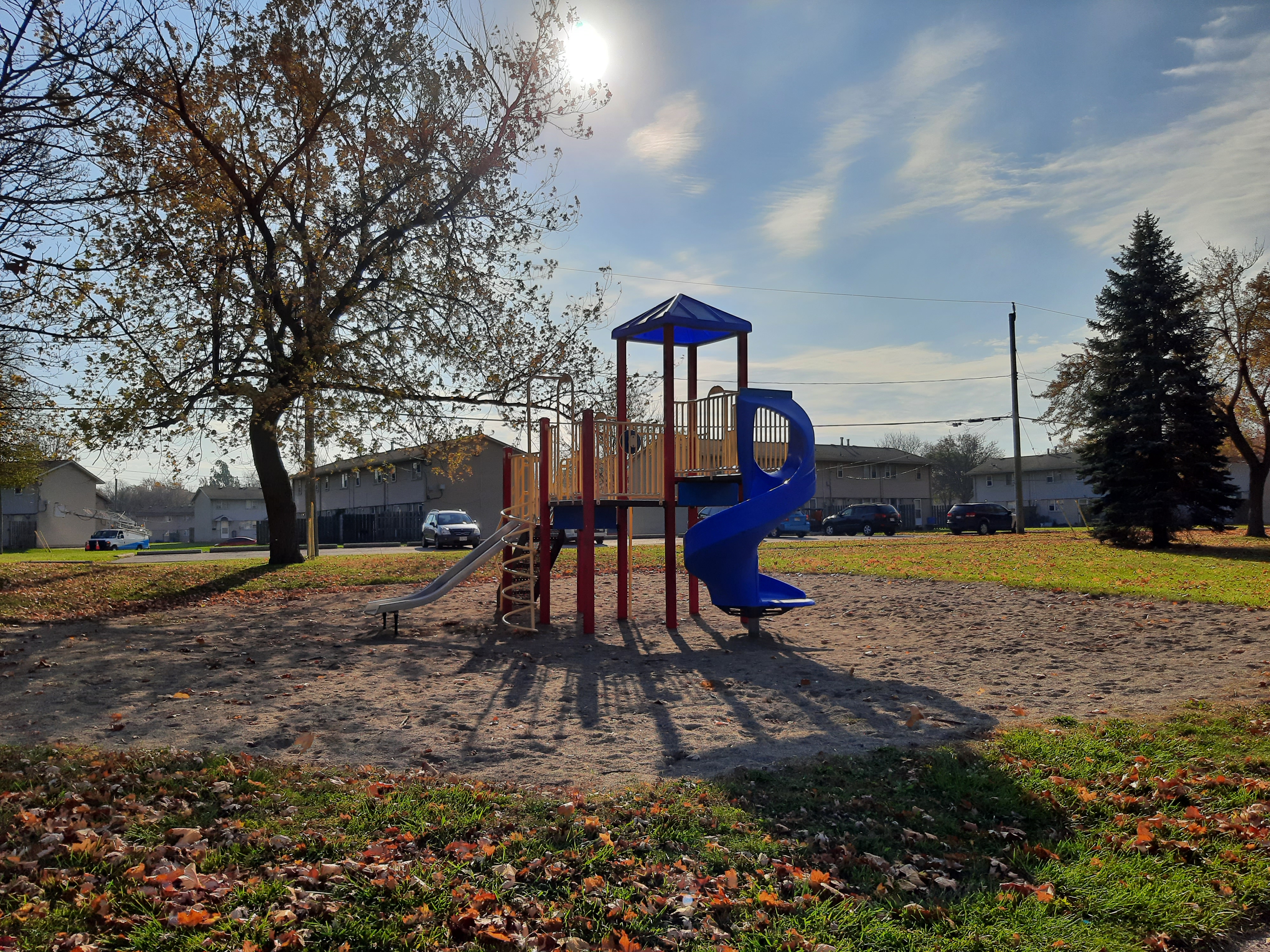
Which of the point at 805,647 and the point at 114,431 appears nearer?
the point at 805,647

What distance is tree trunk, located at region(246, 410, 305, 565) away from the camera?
21.4 meters

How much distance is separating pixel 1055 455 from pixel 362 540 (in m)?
56.2

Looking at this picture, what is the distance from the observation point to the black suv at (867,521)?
45.9 metres

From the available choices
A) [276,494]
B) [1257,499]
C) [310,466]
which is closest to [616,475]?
[310,466]

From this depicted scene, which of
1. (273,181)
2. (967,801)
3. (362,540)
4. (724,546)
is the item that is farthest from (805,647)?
(362,540)

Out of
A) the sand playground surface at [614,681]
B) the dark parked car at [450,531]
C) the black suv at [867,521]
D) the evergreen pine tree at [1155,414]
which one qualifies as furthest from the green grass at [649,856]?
the black suv at [867,521]

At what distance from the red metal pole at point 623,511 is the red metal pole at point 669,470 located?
0.60 meters

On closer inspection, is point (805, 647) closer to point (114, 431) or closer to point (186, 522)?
point (114, 431)

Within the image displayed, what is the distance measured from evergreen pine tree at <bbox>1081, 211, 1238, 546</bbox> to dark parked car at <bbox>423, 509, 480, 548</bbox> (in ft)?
74.7

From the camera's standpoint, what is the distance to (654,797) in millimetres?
4852

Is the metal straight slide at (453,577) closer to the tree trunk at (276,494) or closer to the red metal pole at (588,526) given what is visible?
the red metal pole at (588,526)

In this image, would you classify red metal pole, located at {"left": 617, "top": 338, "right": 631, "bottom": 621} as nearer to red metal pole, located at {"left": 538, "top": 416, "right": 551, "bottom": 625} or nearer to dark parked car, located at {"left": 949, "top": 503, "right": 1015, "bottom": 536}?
red metal pole, located at {"left": 538, "top": 416, "right": 551, "bottom": 625}

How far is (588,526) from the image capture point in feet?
39.0

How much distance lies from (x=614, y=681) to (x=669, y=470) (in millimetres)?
3918
